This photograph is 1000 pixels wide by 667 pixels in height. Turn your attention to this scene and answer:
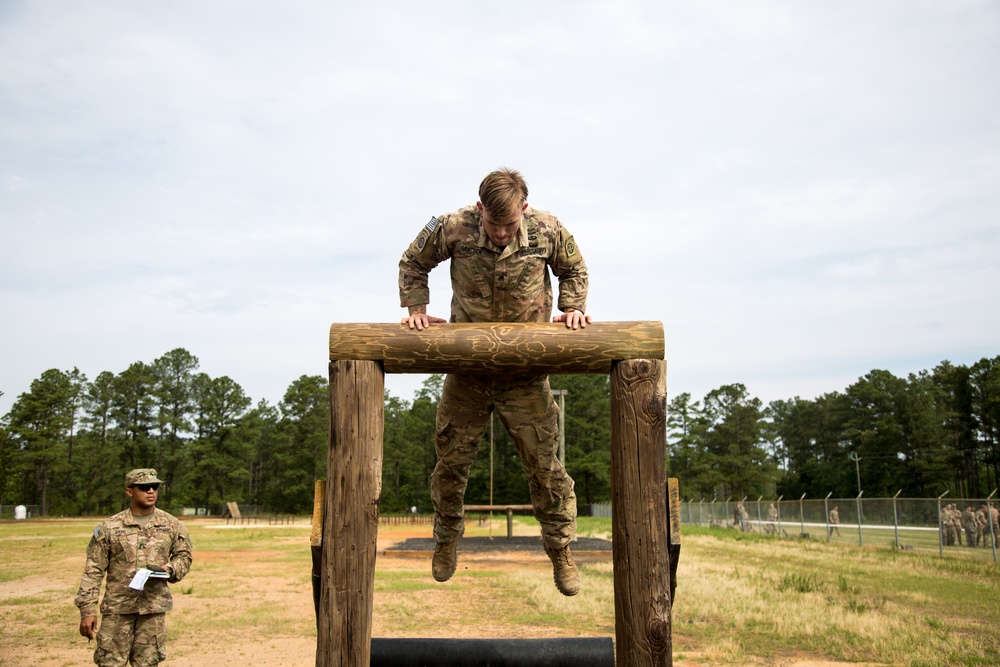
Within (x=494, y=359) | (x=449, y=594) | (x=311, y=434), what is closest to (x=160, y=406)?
(x=311, y=434)

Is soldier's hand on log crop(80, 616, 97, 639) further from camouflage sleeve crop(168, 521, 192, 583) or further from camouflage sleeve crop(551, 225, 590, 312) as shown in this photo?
camouflage sleeve crop(551, 225, 590, 312)

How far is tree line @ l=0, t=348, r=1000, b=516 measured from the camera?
59188 mm

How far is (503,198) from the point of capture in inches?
149

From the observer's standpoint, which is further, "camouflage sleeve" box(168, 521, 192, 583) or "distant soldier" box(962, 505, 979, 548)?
"distant soldier" box(962, 505, 979, 548)

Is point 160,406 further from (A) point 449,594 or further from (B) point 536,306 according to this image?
(B) point 536,306

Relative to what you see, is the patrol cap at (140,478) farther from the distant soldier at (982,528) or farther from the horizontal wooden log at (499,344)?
the distant soldier at (982,528)

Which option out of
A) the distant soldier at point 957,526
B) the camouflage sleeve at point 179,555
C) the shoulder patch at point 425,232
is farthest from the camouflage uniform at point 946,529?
the shoulder patch at point 425,232

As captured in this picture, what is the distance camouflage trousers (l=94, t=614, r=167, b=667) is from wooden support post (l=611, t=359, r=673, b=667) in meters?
3.60

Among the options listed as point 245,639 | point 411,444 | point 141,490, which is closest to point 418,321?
point 141,490

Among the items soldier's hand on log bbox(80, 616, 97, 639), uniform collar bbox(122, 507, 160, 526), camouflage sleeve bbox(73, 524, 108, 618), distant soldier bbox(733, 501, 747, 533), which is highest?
uniform collar bbox(122, 507, 160, 526)

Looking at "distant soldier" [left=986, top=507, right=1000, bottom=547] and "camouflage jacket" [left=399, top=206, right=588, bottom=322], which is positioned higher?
"camouflage jacket" [left=399, top=206, right=588, bottom=322]

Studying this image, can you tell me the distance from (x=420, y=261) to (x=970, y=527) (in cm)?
1901

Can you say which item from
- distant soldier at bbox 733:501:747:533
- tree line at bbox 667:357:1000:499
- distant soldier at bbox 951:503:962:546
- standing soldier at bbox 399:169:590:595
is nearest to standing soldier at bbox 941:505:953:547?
distant soldier at bbox 951:503:962:546

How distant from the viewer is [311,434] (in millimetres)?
68000
